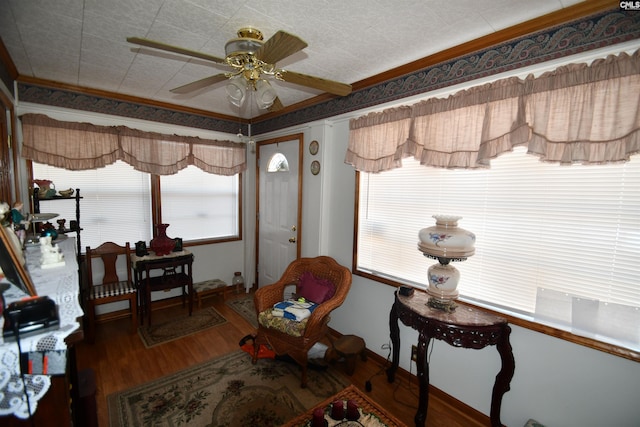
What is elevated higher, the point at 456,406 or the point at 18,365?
the point at 18,365

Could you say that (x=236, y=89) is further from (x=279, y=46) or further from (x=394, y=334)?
(x=394, y=334)

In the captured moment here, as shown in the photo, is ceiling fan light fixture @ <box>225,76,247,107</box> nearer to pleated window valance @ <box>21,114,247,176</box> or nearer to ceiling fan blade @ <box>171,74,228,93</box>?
ceiling fan blade @ <box>171,74,228,93</box>

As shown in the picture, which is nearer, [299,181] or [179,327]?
[179,327]

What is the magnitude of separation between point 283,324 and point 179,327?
154cm

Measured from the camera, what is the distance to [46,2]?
1519 mm

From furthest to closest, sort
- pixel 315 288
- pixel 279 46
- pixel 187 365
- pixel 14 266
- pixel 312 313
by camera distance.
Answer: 1. pixel 315 288
2. pixel 187 365
3. pixel 312 313
4. pixel 279 46
5. pixel 14 266

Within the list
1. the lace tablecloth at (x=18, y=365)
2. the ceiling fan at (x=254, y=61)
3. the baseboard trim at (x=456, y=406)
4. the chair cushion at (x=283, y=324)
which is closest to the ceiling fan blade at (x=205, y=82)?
the ceiling fan at (x=254, y=61)

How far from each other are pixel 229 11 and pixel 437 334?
2268mm

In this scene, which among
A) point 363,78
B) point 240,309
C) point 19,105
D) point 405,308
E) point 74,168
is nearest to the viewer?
point 405,308

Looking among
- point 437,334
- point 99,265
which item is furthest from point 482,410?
point 99,265

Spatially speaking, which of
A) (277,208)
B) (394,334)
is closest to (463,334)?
(394,334)

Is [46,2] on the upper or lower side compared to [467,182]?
upper

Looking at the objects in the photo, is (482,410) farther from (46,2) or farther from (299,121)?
(46,2)

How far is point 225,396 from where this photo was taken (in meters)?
2.12
